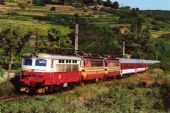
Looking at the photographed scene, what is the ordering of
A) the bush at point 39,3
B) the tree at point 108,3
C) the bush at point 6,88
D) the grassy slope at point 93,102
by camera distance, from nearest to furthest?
the grassy slope at point 93,102
the bush at point 6,88
the bush at point 39,3
the tree at point 108,3

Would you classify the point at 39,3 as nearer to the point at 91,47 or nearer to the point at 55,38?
the point at 91,47

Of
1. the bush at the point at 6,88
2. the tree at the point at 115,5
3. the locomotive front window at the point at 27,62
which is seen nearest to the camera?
the bush at the point at 6,88

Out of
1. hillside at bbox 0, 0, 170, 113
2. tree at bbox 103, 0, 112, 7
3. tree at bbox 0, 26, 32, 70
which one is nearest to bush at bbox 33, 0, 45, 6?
hillside at bbox 0, 0, 170, 113

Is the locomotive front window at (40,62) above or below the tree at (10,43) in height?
above

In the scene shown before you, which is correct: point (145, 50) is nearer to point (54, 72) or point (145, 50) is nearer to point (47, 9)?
point (47, 9)

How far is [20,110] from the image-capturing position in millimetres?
22969

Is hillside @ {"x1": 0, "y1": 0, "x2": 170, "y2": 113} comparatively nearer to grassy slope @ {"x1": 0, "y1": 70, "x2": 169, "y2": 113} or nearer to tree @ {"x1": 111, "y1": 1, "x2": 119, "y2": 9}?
grassy slope @ {"x1": 0, "y1": 70, "x2": 169, "y2": 113}

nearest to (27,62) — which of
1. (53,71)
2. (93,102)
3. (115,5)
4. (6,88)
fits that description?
(53,71)

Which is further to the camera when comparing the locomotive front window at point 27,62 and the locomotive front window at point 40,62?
the locomotive front window at point 27,62

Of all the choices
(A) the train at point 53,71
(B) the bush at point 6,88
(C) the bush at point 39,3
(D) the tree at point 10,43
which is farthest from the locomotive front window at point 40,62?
(C) the bush at point 39,3

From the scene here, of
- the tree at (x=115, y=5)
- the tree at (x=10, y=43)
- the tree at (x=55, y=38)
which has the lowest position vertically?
the tree at (x=115, y=5)

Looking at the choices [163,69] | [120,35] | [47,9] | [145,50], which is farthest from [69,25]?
[163,69]

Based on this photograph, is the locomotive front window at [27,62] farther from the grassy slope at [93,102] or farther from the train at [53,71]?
the grassy slope at [93,102]

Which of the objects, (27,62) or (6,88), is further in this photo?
(27,62)
